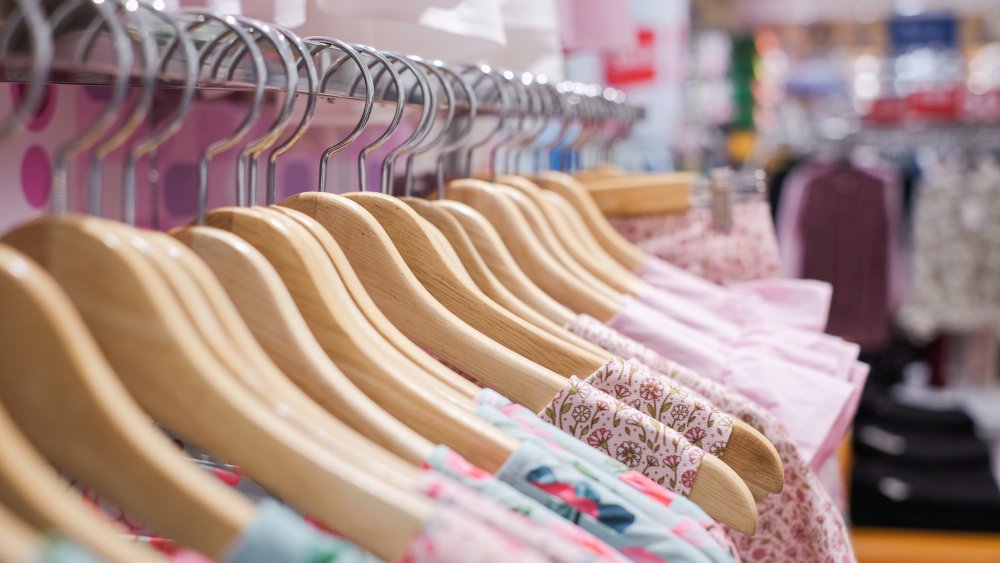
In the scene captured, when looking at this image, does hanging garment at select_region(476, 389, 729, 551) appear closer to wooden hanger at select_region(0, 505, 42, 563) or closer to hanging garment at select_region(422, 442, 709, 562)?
hanging garment at select_region(422, 442, 709, 562)

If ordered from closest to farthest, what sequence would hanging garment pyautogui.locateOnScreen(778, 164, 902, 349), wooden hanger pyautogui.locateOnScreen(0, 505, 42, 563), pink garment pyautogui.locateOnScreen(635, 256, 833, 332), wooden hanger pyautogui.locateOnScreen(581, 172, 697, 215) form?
wooden hanger pyautogui.locateOnScreen(0, 505, 42, 563) < pink garment pyautogui.locateOnScreen(635, 256, 833, 332) < wooden hanger pyautogui.locateOnScreen(581, 172, 697, 215) < hanging garment pyautogui.locateOnScreen(778, 164, 902, 349)

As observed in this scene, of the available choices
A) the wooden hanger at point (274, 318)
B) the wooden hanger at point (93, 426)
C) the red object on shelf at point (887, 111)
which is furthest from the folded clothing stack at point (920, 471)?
the red object on shelf at point (887, 111)

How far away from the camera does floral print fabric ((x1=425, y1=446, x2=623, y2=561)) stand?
534 millimetres

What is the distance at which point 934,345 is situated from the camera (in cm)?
489

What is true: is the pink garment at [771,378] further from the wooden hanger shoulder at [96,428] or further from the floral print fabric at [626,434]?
the wooden hanger shoulder at [96,428]

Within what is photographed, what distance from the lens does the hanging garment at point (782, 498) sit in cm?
83

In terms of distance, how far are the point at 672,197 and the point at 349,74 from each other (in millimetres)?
705

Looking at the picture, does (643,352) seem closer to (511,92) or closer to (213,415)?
(511,92)

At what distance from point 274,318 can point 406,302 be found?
6.4 inches

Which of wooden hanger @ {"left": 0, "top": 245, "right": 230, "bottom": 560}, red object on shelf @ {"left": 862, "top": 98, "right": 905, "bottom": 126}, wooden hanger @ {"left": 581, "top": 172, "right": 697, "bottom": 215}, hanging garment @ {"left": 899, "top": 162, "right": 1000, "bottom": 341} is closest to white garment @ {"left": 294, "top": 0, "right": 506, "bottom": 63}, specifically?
wooden hanger @ {"left": 581, "top": 172, "right": 697, "bottom": 215}

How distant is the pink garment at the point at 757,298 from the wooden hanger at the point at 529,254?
0.67 feet

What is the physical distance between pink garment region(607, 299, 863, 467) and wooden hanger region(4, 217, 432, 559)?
1.67ft

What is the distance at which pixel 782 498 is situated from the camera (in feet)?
2.75

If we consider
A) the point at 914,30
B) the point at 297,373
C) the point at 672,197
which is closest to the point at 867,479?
the point at 672,197
